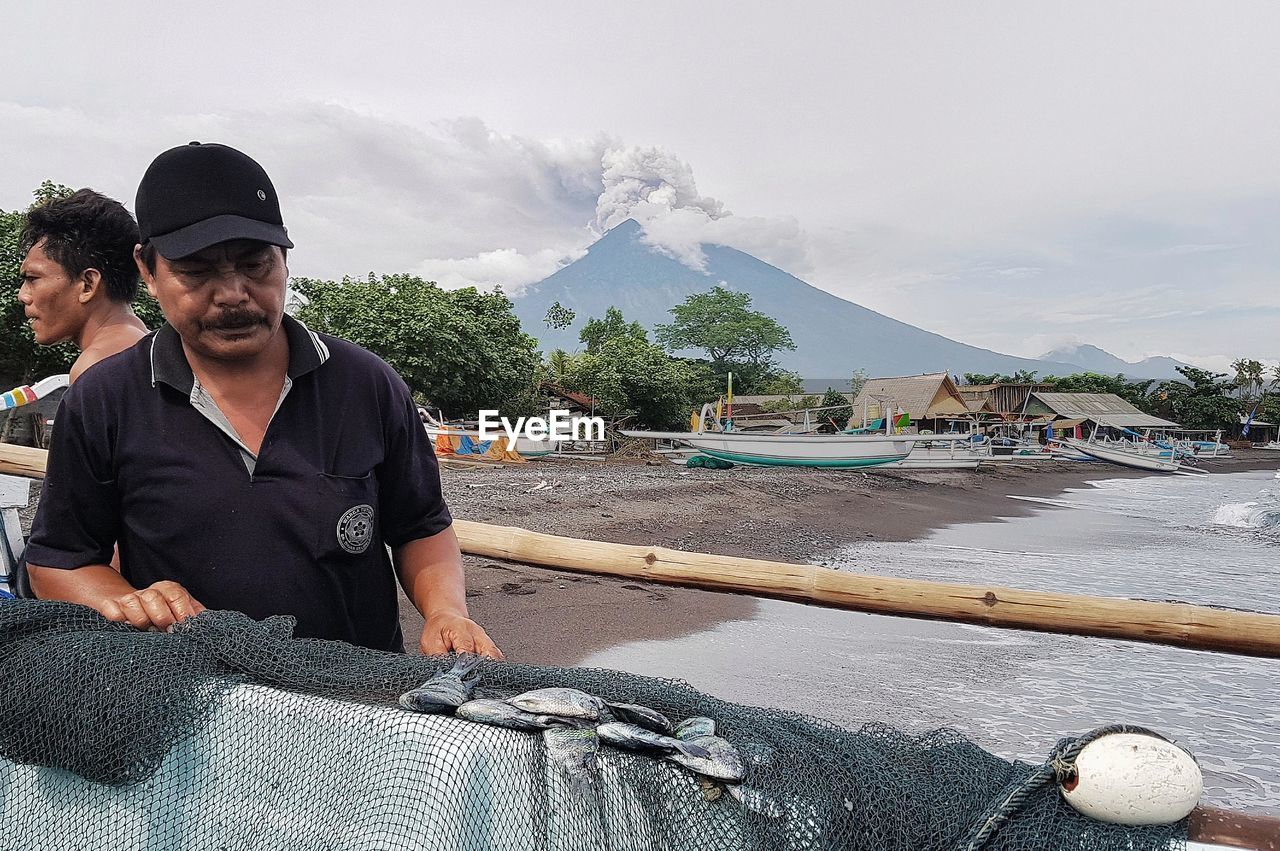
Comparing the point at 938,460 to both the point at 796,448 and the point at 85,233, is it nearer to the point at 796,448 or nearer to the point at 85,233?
the point at 796,448

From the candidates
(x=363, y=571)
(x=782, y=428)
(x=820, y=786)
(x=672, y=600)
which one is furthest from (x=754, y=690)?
(x=782, y=428)

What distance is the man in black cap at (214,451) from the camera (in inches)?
55.6

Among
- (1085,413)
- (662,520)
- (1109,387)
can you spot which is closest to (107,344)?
(662,520)

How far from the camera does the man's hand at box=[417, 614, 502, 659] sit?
154cm

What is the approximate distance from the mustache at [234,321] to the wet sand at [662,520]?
1681mm

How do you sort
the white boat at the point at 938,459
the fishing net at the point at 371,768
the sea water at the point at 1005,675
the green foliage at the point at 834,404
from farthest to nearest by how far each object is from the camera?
the green foliage at the point at 834,404
the white boat at the point at 938,459
the sea water at the point at 1005,675
the fishing net at the point at 371,768

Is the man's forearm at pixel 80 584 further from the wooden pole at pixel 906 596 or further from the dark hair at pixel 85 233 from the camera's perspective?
the wooden pole at pixel 906 596

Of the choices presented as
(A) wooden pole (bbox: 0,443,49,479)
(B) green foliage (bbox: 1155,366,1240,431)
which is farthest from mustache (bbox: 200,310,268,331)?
(B) green foliage (bbox: 1155,366,1240,431)

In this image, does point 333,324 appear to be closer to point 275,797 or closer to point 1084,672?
point 1084,672

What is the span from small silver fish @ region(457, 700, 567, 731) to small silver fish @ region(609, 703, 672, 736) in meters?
0.08

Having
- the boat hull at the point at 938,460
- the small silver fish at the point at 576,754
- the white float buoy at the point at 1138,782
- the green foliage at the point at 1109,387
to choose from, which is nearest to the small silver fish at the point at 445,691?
the small silver fish at the point at 576,754

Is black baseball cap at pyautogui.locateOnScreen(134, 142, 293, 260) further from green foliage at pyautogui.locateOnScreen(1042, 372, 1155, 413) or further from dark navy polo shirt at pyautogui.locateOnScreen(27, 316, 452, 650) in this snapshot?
green foliage at pyautogui.locateOnScreen(1042, 372, 1155, 413)

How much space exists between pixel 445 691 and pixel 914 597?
1.79m

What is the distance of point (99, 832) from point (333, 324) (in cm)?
2466
